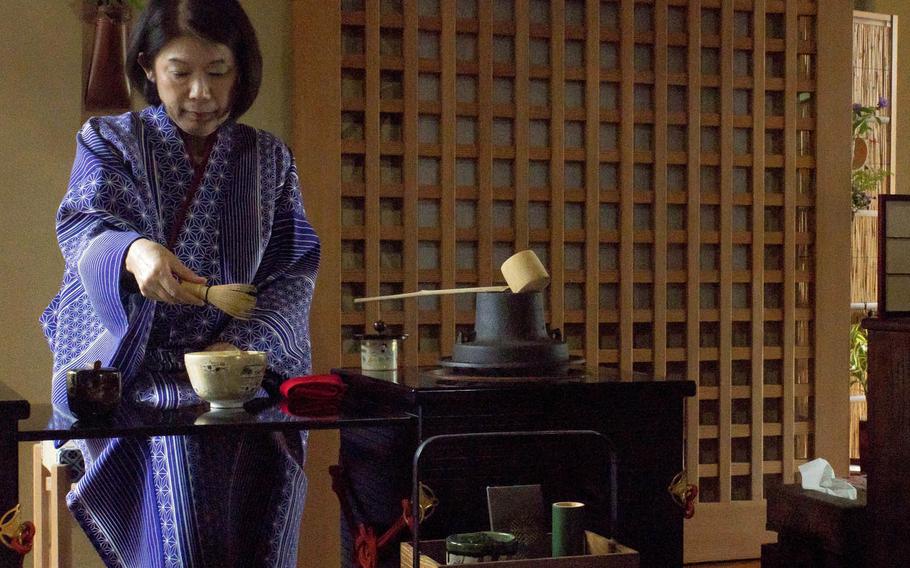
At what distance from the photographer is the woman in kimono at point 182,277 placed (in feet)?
6.78

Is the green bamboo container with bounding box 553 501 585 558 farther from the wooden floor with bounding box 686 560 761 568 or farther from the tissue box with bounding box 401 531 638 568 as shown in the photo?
the wooden floor with bounding box 686 560 761 568

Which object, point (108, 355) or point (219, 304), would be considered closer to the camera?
point (219, 304)

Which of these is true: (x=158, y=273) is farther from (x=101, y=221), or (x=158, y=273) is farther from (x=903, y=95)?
(x=903, y=95)

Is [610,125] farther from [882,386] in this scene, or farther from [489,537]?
[489,537]

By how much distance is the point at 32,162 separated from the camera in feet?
10.5

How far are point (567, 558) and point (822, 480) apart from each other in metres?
1.75

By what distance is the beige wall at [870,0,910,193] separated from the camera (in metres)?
4.99

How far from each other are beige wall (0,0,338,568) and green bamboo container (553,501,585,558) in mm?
1952

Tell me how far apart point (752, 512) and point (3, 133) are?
2793 millimetres

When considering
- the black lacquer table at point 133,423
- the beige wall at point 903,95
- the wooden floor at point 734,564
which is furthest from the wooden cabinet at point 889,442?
the beige wall at point 903,95

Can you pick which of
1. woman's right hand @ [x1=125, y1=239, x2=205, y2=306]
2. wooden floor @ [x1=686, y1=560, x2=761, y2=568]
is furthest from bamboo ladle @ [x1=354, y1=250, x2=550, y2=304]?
wooden floor @ [x1=686, y1=560, x2=761, y2=568]

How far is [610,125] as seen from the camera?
386 cm

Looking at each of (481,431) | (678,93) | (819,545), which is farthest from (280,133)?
(819,545)

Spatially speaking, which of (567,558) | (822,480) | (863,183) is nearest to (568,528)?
(567,558)
